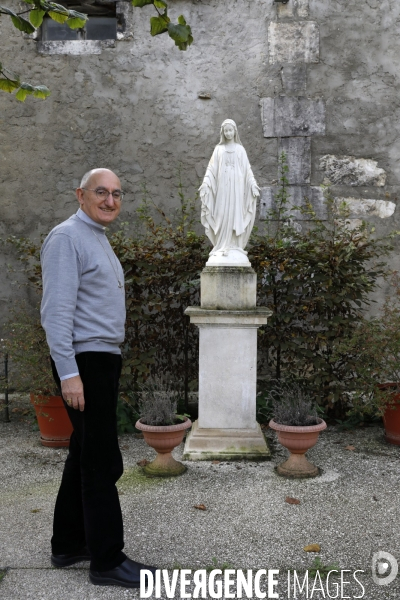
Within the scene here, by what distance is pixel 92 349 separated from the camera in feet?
8.34

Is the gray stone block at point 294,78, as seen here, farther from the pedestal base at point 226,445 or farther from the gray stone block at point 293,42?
the pedestal base at point 226,445

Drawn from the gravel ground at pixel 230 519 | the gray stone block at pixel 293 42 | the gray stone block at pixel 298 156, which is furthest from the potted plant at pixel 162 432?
the gray stone block at pixel 293 42

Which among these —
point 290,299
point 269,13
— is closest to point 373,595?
point 290,299

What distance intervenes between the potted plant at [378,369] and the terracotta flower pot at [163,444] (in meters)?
1.65

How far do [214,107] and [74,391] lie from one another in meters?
4.83

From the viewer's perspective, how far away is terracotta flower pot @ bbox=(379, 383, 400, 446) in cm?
483

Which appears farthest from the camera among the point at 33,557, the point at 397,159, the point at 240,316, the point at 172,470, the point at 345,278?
the point at 397,159

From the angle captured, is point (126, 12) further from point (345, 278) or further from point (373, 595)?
point (373, 595)

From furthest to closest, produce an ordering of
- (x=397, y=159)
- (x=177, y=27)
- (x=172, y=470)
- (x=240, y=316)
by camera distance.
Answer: (x=397, y=159) < (x=240, y=316) < (x=172, y=470) < (x=177, y=27)

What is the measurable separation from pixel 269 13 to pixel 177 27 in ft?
14.9

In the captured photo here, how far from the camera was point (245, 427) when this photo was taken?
459 cm

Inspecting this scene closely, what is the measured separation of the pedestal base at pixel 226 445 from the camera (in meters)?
4.47

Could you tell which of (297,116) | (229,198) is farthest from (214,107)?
(229,198)

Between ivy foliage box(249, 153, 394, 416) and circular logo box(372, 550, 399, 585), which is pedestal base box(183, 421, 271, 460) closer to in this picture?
ivy foliage box(249, 153, 394, 416)
